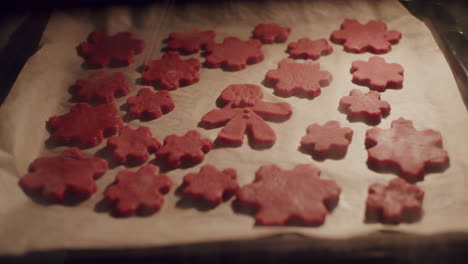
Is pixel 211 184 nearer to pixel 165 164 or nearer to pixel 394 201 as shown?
pixel 165 164

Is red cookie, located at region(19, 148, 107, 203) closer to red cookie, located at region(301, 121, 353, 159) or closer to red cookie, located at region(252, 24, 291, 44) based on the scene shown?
red cookie, located at region(301, 121, 353, 159)

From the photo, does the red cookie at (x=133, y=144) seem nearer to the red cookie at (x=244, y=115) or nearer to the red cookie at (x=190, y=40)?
the red cookie at (x=244, y=115)

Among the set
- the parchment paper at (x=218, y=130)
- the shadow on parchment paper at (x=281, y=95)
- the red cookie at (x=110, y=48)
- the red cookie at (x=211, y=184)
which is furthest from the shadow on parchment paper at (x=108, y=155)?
the shadow on parchment paper at (x=281, y=95)

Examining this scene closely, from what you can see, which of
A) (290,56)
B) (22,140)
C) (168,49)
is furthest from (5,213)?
(290,56)

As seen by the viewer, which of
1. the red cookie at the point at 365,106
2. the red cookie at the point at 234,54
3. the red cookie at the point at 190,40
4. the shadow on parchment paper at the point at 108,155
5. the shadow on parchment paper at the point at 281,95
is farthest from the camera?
the red cookie at the point at 190,40

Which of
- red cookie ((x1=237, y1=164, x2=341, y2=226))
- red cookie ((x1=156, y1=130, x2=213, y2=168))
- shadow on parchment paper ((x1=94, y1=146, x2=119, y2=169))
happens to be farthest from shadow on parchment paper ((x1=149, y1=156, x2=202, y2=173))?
red cookie ((x1=237, y1=164, x2=341, y2=226))
